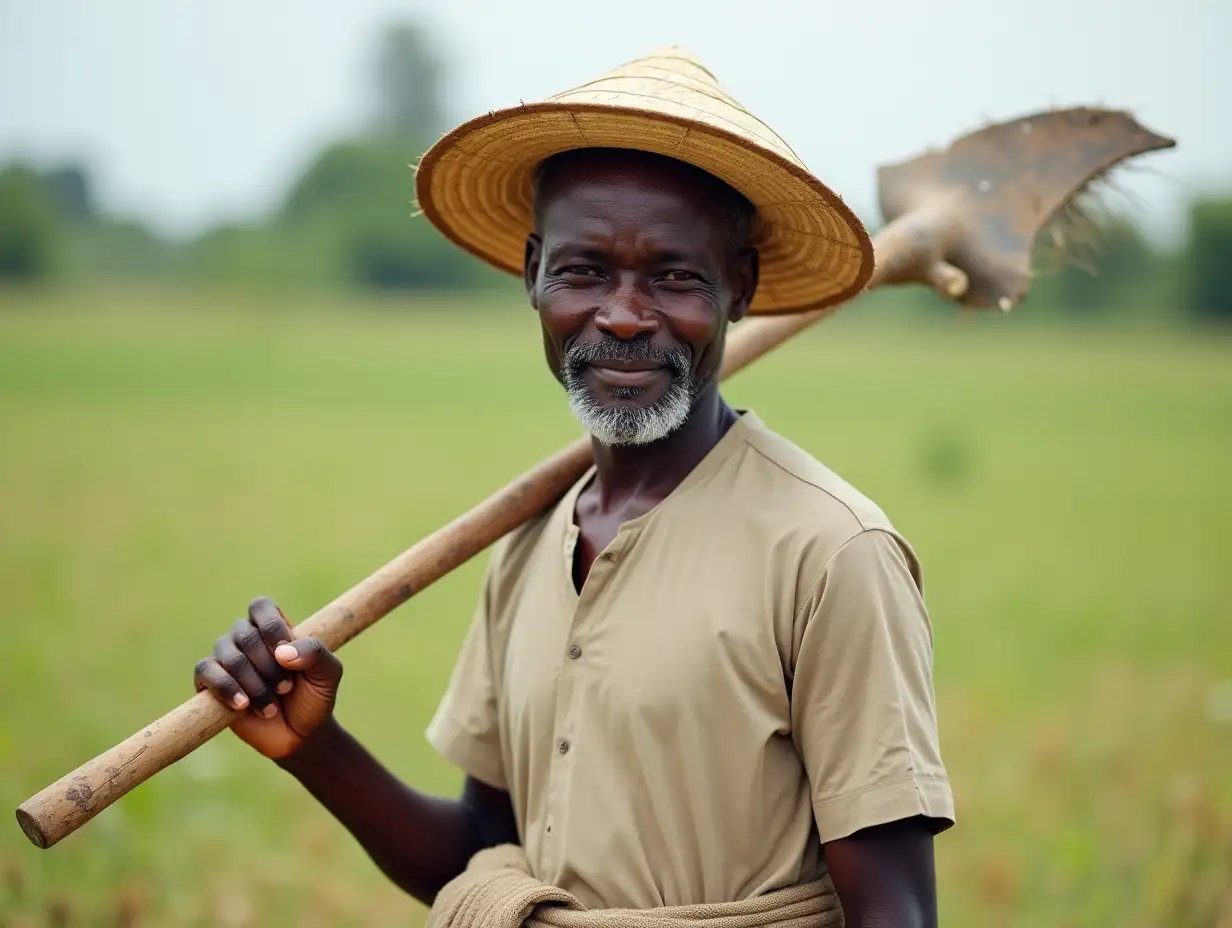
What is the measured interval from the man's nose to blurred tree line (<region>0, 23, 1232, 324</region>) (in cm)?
3752

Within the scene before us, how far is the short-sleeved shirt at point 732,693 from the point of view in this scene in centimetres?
207

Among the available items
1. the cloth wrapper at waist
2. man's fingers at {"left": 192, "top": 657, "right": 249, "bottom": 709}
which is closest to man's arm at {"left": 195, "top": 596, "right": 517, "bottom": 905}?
man's fingers at {"left": 192, "top": 657, "right": 249, "bottom": 709}

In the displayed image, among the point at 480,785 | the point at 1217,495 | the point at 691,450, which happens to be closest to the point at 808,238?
the point at 691,450

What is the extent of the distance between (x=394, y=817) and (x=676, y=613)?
0.76 meters

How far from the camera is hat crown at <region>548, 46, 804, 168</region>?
2.18 metres

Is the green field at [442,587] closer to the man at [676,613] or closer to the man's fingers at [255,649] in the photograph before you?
the man's fingers at [255,649]

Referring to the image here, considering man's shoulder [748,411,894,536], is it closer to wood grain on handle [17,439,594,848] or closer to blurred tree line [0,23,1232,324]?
wood grain on handle [17,439,594,848]

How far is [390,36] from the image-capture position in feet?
280

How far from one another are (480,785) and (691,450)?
0.76 metres

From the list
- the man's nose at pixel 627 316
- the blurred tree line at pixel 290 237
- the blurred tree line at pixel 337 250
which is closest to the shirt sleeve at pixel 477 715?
the man's nose at pixel 627 316

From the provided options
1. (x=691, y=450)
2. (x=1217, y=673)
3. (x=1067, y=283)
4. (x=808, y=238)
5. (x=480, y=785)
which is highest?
(x=808, y=238)

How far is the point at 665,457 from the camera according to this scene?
2424 millimetres

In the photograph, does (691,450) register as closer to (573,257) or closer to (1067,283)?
(573,257)

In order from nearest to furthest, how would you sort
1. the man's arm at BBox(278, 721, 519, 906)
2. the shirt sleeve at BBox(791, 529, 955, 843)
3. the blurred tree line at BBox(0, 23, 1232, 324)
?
the shirt sleeve at BBox(791, 529, 955, 843) < the man's arm at BBox(278, 721, 519, 906) < the blurred tree line at BBox(0, 23, 1232, 324)
